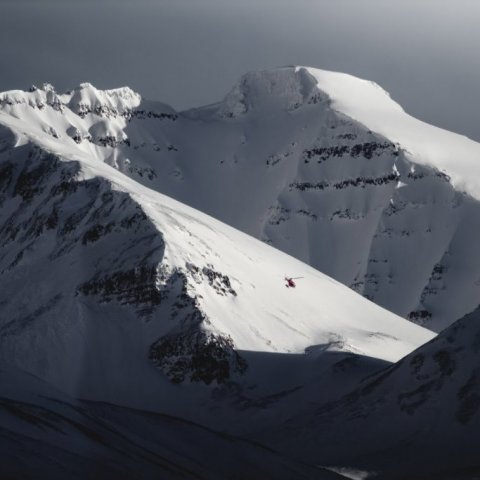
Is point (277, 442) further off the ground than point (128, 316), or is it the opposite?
point (128, 316)

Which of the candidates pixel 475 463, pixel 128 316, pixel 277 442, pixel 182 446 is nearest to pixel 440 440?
pixel 475 463

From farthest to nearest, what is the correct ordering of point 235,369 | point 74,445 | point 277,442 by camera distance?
point 235,369, point 277,442, point 74,445

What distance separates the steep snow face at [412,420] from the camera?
Answer: 142000mm

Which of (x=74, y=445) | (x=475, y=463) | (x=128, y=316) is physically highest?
(x=128, y=316)

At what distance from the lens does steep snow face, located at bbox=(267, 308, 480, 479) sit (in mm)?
142000

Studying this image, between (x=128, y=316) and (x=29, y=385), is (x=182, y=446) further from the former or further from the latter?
(x=128, y=316)

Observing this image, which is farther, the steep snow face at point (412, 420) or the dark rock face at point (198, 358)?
the dark rock face at point (198, 358)

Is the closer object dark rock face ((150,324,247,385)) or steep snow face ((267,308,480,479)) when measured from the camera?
steep snow face ((267,308,480,479))

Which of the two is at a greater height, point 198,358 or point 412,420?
point 198,358

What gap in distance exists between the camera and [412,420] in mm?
153750

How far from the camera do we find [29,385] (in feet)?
229

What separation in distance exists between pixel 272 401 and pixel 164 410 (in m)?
14.7

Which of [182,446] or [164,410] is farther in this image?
[164,410]

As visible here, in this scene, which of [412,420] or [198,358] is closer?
[412,420]
